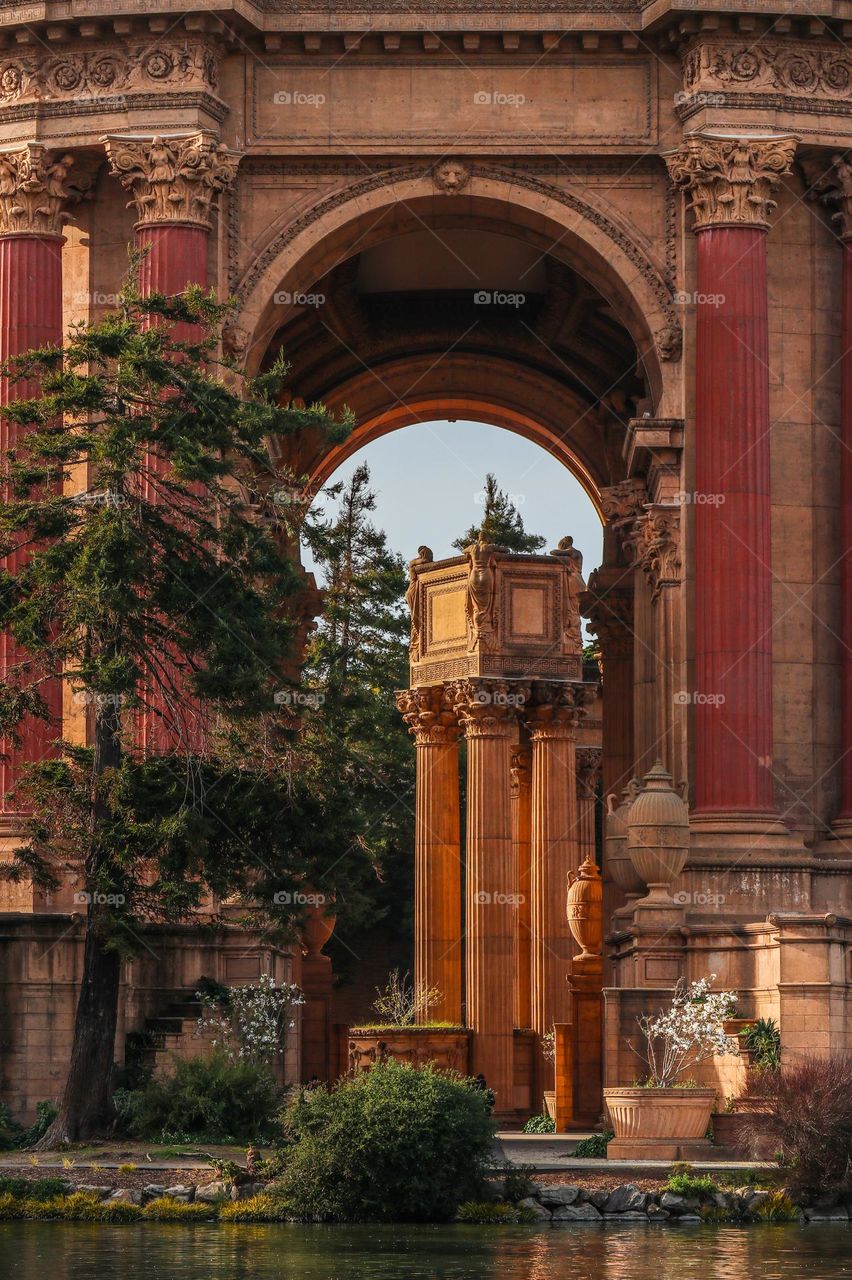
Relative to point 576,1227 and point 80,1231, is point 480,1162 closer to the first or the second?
point 576,1227

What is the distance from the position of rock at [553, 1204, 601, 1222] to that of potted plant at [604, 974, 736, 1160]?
17.2ft

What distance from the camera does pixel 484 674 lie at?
52125mm

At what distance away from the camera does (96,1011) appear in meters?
39.6

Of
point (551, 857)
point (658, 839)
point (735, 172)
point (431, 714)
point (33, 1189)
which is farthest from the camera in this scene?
point (551, 857)

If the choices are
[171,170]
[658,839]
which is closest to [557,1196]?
[658,839]

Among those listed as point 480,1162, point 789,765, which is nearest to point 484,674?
point 789,765

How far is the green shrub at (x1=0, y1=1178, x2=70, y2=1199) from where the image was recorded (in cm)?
3216

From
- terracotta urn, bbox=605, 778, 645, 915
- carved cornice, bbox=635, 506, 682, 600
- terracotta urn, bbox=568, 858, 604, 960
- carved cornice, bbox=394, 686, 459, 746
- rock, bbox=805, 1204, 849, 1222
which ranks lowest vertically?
rock, bbox=805, 1204, 849, 1222

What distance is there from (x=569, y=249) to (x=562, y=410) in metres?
13.4

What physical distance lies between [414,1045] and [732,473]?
11898 mm

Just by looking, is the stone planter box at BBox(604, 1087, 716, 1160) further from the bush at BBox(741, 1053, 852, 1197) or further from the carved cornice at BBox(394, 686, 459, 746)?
the carved cornice at BBox(394, 686, 459, 746)

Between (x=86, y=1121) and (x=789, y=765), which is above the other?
(x=789, y=765)

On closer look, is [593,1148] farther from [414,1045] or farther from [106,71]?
[106,71]

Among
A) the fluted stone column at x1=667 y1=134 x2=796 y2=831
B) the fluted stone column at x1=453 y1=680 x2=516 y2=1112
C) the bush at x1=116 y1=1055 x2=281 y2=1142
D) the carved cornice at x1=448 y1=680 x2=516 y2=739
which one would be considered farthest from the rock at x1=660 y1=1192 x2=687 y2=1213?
the carved cornice at x1=448 y1=680 x2=516 y2=739
